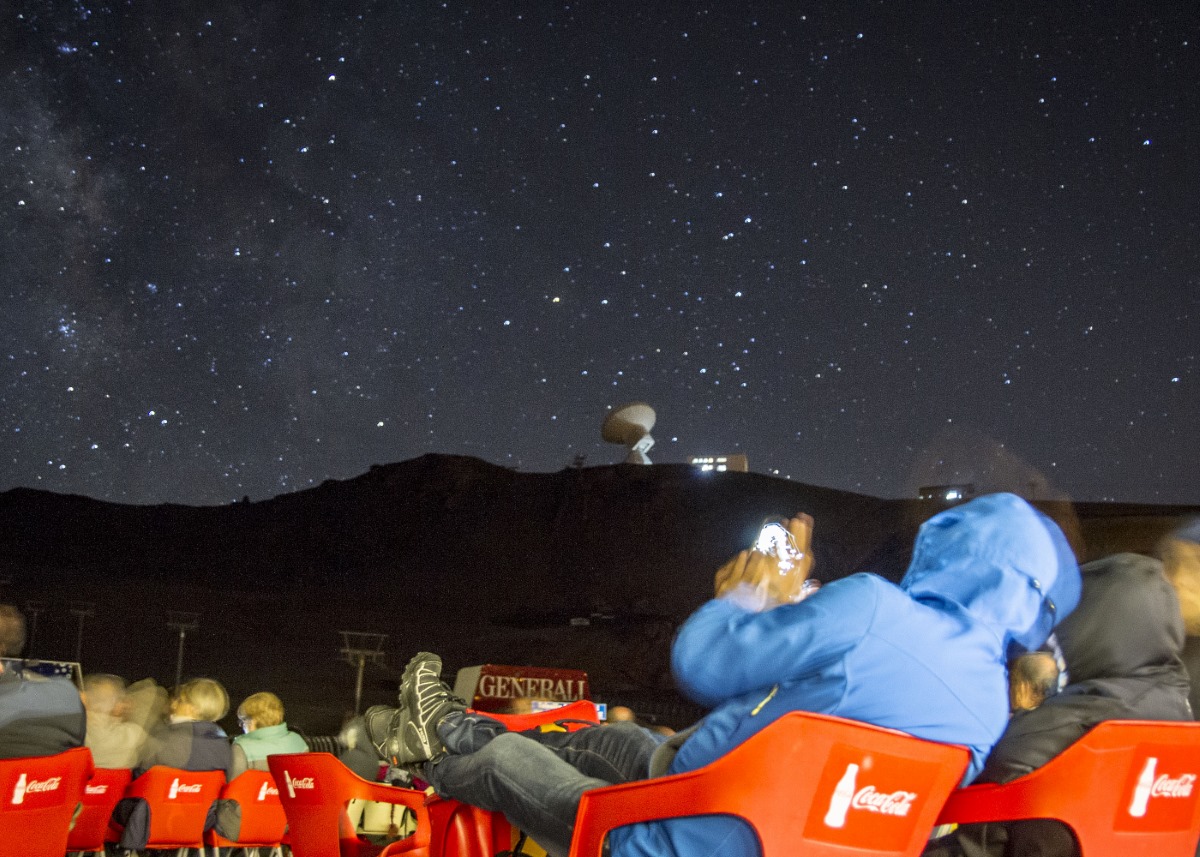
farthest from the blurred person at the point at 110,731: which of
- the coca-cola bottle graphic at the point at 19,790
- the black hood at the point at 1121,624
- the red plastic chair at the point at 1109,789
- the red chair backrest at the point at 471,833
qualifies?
the black hood at the point at 1121,624

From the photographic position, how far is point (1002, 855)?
224 cm

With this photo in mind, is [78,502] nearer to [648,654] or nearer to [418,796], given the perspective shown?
[648,654]

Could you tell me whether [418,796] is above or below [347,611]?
above

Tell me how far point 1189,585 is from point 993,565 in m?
1.64

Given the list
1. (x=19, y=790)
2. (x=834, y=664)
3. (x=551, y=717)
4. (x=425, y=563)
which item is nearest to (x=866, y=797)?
(x=834, y=664)

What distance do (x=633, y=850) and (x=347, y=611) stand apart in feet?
161

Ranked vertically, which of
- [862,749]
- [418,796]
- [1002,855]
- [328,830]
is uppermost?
[862,749]

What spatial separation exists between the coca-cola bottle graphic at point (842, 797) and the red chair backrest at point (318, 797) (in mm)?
2300

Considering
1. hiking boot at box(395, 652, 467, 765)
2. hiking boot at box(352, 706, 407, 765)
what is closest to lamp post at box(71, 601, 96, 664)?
hiking boot at box(352, 706, 407, 765)

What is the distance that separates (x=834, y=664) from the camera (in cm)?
181

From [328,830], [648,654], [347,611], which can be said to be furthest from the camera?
[347,611]

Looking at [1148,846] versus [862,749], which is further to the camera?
[1148,846]

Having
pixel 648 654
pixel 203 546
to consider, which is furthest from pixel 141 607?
pixel 203 546

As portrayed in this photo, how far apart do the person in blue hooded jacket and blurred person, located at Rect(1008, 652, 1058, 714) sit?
1.41 meters
